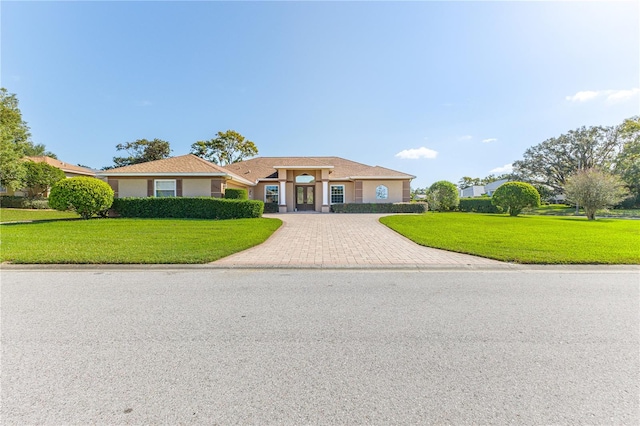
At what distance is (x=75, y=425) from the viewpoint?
2008 millimetres

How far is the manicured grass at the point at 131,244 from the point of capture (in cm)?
714

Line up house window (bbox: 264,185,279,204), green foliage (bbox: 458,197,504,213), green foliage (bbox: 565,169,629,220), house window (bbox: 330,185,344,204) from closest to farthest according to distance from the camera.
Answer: green foliage (bbox: 565,169,629,220)
house window (bbox: 264,185,279,204)
house window (bbox: 330,185,344,204)
green foliage (bbox: 458,197,504,213)

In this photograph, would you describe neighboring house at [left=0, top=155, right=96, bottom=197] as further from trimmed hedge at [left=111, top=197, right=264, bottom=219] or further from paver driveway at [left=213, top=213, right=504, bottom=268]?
paver driveway at [left=213, top=213, right=504, bottom=268]

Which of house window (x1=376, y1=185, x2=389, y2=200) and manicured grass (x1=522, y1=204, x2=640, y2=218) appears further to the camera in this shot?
manicured grass (x1=522, y1=204, x2=640, y2=218)

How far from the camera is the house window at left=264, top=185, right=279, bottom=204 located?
86.1 ft

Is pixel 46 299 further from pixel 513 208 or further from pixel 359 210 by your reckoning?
pixel 513 208

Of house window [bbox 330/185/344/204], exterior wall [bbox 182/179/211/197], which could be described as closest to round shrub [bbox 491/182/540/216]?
house window [bbox 330/185/344/204]

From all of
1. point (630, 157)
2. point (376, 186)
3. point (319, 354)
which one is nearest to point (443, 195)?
point (376, 186)

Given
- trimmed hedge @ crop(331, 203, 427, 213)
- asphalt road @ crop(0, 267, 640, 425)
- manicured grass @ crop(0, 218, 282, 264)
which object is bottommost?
asphalt road @ crop(0, 267, 640, 425)

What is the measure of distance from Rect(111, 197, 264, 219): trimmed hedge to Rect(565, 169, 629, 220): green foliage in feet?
81.3

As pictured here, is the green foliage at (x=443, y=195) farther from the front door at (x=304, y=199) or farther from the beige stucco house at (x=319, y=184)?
the front door at (x=304, y=199)

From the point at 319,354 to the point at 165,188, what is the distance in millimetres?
20739

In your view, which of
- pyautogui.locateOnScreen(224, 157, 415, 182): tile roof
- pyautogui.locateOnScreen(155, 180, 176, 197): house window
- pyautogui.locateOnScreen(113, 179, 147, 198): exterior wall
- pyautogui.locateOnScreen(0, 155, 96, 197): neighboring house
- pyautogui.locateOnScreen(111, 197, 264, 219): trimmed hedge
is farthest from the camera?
pyautogui.locateOnScreen(0, 155, 96, 197): neighboring house

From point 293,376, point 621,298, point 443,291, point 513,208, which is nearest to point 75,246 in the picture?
point 293,376
